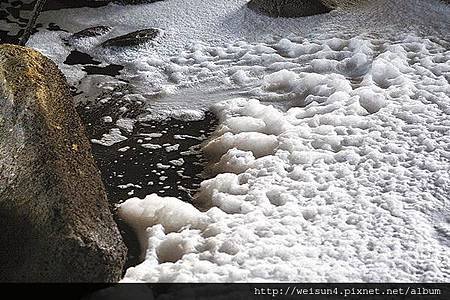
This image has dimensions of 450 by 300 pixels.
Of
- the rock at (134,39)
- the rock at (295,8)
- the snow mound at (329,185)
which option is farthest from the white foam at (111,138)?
the rock at (295,8)

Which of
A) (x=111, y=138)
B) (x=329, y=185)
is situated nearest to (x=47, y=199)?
(x=111, y=138)

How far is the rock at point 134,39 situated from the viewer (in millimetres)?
4320

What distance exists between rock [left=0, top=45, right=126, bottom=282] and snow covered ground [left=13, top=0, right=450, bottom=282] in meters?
0.26

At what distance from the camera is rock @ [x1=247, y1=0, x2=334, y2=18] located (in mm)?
4594

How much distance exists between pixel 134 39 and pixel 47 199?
2336 millimetres

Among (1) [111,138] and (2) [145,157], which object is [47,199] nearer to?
(2) [145,157]

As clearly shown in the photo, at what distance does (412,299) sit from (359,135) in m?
1.09

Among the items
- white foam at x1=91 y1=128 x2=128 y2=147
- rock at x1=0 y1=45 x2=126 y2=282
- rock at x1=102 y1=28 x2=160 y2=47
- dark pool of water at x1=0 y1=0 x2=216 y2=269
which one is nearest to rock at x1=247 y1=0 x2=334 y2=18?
rock at x1=102 y1=28 x2=160 y2=47

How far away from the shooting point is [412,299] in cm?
223

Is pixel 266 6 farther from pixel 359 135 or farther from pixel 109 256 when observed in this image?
pixel 109 256

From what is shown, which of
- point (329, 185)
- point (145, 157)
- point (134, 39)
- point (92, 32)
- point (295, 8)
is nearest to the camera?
point (329, 185)

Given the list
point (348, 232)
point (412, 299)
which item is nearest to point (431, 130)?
point (348, 232)

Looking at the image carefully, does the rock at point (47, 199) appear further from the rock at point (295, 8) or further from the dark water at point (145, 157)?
the rock at point (295, 8)

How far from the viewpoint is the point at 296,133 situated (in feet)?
10.5
